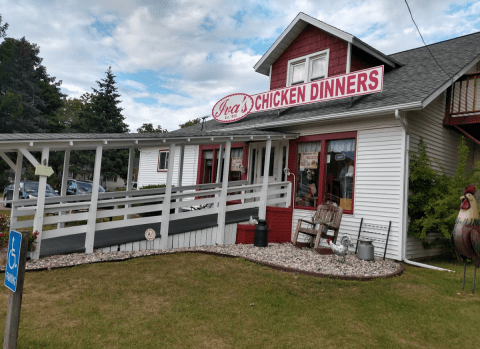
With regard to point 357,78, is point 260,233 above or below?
below

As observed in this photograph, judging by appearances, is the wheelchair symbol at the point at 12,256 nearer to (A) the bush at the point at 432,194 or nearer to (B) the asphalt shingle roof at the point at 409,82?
(B) the asphalt shingle roof at the point at 409,82

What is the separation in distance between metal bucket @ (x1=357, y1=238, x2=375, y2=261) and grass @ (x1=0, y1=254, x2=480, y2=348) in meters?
1.20

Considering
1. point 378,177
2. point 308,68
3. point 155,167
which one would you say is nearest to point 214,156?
point 308,68

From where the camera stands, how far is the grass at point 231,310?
3.76 m

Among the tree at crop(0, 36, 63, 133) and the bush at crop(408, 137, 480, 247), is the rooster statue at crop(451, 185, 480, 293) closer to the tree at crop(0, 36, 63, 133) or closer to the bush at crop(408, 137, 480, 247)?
the bush at crop(408, 137, 480, 247)

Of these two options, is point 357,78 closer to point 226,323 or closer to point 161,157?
point 226,323

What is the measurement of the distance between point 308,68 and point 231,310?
878 cm

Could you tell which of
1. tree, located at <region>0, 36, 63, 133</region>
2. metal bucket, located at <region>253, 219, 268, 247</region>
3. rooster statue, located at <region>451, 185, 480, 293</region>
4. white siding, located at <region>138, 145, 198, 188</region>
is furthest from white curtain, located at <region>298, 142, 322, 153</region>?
tree, located at <region>0, 36, 63, 133</region>

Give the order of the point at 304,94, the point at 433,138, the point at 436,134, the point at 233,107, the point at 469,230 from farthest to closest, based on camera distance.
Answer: the point at 233,107 < the point at 304,94 < the point at 436,134 < the point at 433,138 < the point at 469,230

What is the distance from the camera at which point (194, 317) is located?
14.0 ft

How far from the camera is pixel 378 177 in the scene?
846 cm

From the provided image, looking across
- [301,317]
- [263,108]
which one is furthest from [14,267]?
[263,108]

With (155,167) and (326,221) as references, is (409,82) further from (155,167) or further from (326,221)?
(155,167)

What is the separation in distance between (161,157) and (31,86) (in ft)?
86.7
